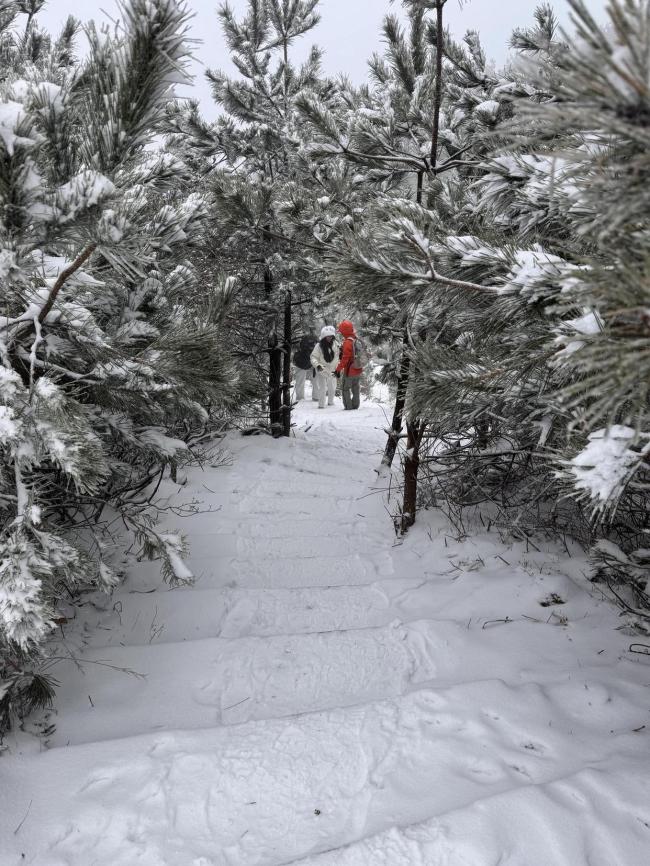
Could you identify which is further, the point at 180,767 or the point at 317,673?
the point at 317,673

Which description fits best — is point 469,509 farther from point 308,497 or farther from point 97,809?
point 97,809

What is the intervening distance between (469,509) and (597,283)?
3.82 m

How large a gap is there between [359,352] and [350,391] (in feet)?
4.97

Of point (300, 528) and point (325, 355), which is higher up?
point (325, 355)

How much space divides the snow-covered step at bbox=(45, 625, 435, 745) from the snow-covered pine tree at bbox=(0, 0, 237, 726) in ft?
0.98

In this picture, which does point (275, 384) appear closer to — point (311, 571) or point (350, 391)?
point (311, 571)

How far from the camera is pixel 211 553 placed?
403 cm

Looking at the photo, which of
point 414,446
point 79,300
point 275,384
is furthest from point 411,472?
point 275,384

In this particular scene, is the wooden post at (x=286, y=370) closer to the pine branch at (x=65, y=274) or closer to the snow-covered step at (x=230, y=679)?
the snow-covered step at (x=230, y=679)

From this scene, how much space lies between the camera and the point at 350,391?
39.6ft

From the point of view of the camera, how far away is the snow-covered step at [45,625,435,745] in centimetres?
230

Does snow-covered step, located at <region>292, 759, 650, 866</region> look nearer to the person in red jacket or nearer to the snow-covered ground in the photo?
the snow-covered ground

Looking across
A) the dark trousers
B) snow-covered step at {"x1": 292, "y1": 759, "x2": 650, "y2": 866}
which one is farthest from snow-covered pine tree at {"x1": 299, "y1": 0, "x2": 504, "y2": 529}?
the dark trousers

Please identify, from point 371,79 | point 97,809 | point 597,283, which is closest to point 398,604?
point 97,809
